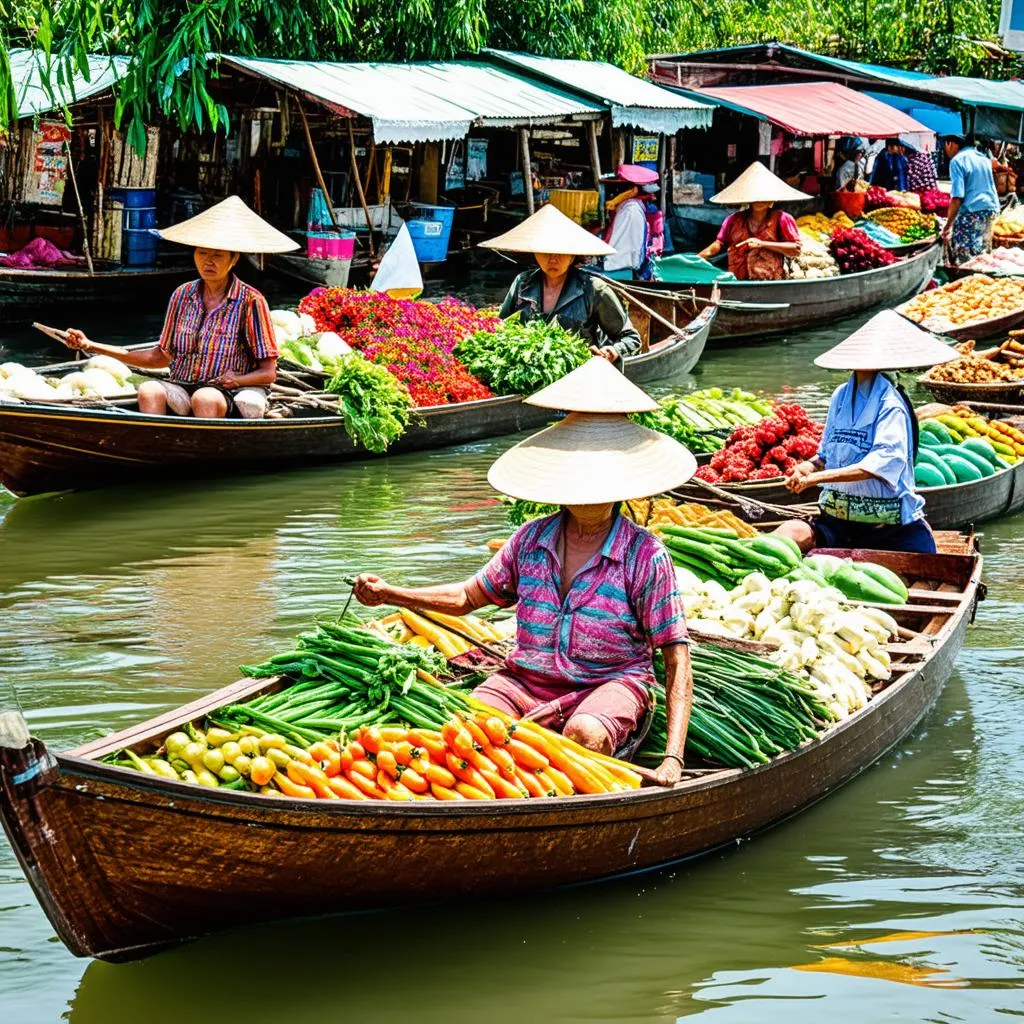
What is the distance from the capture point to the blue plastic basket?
1777cm

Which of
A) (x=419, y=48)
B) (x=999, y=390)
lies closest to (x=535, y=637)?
(x=999, y=390)

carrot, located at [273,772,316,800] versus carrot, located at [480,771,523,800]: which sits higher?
carrot, located at [273,772,316,800]

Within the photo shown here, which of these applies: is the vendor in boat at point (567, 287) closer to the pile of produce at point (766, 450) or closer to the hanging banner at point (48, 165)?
the pile of produce at point (766, 450)

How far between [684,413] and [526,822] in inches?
225

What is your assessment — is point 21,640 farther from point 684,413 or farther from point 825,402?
point 825,402

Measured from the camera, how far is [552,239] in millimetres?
10727

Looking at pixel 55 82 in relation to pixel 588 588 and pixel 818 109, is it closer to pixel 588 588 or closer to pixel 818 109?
pixel 818 109

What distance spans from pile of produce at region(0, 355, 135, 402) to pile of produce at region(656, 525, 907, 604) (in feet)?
13.8

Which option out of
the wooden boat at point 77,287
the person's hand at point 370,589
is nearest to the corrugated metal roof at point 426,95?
the wooden boat at point 77,287

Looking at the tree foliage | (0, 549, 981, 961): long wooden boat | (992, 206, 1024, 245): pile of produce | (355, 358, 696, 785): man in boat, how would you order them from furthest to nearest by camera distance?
(992, 206, 1024, 245): pile of produce, the tree foliage, (355, 358, 696, 785): man in boat, (0, 549, 981, 961): long wooden boat

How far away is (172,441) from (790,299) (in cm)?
870

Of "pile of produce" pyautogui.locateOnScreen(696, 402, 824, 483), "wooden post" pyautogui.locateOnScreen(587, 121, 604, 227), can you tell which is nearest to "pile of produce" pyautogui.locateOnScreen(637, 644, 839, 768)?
"pile of produce" pyautogui.locateOnScreen(696, 402, 824, 483)

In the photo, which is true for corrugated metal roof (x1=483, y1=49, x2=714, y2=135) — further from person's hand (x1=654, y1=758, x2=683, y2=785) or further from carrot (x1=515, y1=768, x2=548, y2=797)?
carrot (x1=515, y1=768, x2=548, y2=797)

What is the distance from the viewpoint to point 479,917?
16.8 ft
